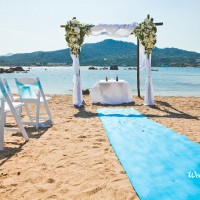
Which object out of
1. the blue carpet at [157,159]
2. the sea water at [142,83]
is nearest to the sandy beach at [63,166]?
the blue carpet at [157,159]

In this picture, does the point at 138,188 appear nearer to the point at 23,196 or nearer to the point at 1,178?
the point at 23,196

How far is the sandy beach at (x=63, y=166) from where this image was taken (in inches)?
121

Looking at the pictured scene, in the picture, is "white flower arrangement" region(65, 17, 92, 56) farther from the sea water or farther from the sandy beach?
the sea water

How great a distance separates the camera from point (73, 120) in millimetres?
7684

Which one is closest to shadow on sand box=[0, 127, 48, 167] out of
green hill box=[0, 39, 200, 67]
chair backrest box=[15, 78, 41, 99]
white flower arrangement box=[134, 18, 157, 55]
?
chair backrest box=[15, 78, 41, 99]

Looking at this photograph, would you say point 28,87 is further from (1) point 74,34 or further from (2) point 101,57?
(2) point 101,57

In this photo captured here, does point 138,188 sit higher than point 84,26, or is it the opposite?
point 84,26

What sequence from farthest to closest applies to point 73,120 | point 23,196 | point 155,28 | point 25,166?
point 155,28 → point 73,120 → point 25,166 → point 23,196

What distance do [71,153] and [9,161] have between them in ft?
3.31

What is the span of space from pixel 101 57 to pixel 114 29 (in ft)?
494

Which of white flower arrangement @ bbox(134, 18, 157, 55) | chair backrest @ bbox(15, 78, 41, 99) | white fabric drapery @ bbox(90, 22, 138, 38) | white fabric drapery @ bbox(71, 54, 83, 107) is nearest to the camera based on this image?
chair backrest @ bbox(15, 78, 41, 99)

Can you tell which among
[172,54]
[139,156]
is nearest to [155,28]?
[139,156]

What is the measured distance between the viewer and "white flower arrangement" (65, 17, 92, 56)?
36.0ft

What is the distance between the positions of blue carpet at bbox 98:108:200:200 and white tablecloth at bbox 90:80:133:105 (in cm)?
435
